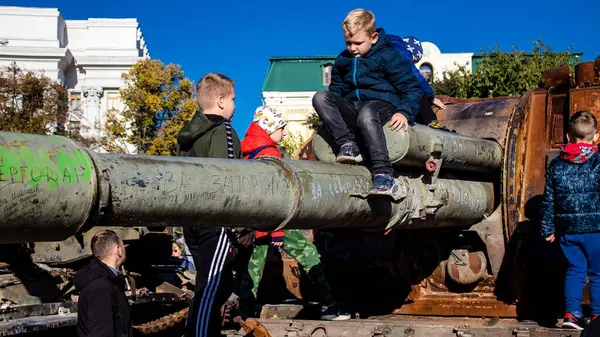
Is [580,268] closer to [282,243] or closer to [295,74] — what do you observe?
[282,243]

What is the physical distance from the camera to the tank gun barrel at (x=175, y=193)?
2.97m

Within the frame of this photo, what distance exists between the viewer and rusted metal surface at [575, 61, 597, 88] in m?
5.98

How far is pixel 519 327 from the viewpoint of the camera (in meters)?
5.34

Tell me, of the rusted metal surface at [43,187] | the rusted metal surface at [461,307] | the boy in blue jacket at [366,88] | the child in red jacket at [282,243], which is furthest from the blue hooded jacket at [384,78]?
the rusted metal surface at [43,187]

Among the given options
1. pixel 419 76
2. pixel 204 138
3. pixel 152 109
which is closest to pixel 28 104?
pixel 152 109

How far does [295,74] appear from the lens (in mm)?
51500

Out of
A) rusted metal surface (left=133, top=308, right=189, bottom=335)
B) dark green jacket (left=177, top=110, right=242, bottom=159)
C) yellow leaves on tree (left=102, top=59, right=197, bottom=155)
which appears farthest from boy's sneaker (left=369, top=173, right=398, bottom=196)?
yellow leaves on tree (left=102, top=59, right=197, bottom=155)

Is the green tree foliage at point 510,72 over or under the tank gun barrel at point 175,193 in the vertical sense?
over

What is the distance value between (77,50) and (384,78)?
53.0 m

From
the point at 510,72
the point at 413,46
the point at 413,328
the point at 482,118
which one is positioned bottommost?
the point at 413,328

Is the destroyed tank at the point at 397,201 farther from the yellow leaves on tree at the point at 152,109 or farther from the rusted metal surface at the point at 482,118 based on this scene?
the yellow leaves on tree at the point at 152,109

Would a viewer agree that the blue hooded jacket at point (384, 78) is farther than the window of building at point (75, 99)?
No

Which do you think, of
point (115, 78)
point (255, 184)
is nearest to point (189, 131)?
point (255, 184)

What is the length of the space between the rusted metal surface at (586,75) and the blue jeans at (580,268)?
1162 millimetres
